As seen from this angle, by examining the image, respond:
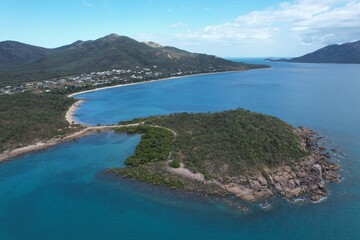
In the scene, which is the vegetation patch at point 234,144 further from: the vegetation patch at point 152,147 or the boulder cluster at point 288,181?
the vegetation patch at point 152,147

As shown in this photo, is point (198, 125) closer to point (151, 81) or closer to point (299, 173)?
point (299, 173)

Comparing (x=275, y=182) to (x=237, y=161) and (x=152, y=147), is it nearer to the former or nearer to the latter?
(x=237, y=161)

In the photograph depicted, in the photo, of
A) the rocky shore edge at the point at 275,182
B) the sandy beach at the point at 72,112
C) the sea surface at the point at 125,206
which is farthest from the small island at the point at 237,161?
the sandy beach at the point at 72,112

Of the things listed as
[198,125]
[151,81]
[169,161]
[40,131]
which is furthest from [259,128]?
[151,81]

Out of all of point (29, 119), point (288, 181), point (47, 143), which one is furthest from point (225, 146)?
point (29, 119)

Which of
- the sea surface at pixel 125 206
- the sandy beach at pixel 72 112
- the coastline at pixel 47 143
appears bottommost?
the sea surface at pixel 125 206

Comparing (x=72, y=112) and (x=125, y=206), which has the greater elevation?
(x=72, y=112)

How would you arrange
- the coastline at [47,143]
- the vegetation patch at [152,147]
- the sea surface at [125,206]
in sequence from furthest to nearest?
the coastline at [47,143] < the vegetation patch at [152,147] < the sea surface at [125,206]

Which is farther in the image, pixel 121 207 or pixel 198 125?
pixel 198 125
